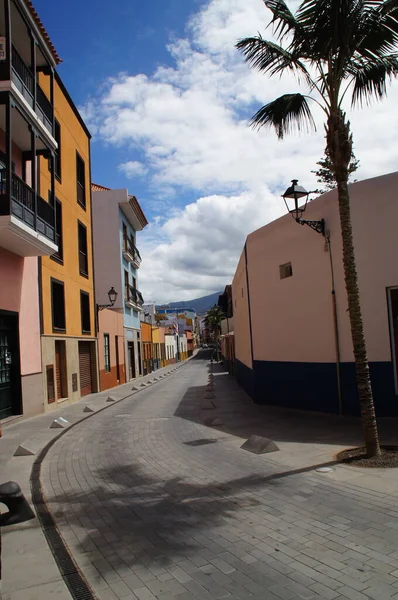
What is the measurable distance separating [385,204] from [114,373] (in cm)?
1972

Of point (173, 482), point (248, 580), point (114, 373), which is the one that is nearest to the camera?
point (248, 580)

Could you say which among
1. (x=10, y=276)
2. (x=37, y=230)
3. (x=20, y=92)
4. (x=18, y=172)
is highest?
(x=20, y=92)

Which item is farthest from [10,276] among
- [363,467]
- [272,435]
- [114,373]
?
[114,373]

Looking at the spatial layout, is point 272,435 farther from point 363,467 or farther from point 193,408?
point 193,408

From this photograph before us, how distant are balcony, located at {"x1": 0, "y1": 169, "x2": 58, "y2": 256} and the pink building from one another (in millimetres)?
6090

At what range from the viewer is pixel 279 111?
794 centimetres

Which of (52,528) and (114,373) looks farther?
(114,373)

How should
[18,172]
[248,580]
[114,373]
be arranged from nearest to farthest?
[248,580], [18,172], [114,373]

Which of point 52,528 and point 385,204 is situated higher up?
point 385,204

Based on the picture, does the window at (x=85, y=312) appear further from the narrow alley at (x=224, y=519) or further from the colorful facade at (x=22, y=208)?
the narrow alley at (x=224, y=519)

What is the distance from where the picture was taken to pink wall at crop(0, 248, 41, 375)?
12336 millimetres

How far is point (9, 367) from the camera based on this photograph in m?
12.7

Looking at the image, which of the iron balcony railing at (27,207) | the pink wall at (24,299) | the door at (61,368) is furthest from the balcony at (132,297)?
the iron balcony railing at (27,207)

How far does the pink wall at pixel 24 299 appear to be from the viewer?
12.3 metres
